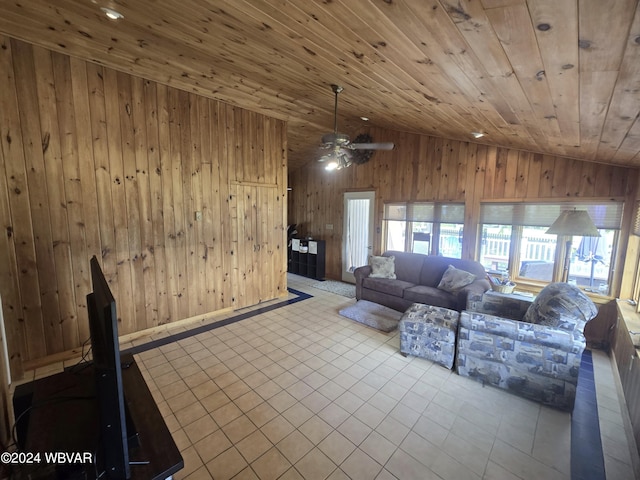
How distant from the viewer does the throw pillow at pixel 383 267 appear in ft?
15.6

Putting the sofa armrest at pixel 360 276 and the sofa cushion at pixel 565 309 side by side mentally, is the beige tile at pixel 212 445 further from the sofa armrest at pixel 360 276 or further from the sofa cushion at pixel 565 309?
the sofa armrest at pixel 360 276

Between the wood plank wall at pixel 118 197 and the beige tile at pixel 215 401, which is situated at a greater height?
the wood plank wall at pixel 118 197

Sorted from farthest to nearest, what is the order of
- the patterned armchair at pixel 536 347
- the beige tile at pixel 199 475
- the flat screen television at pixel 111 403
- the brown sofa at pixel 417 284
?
1. the brown sofa at pixel 417 284
2. the patterned armchair at pixel 536 347
3. the beige tile at pixel 199 475
4. the flat screen television at pixel 111 403

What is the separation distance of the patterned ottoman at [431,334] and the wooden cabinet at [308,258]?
352 cm

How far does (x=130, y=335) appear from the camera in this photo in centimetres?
338

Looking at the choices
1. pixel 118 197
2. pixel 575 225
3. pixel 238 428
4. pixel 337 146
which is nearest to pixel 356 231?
pixel 337 146

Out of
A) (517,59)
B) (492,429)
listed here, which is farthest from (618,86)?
(492,429)

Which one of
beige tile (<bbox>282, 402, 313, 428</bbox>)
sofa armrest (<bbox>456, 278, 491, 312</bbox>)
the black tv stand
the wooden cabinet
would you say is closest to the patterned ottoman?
sofa armrest (<bbox>456, 278, 491, 312</bbox>)

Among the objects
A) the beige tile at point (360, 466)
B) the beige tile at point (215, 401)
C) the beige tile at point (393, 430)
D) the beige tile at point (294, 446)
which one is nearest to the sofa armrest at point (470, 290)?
the beige tile at point (393, 430)

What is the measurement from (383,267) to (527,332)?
101 inches

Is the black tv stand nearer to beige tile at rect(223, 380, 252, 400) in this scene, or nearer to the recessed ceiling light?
beige tile at rect(223, 380, 252, 400)

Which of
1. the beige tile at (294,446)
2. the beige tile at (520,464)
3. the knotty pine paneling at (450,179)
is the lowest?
the beige tile at (294,446)

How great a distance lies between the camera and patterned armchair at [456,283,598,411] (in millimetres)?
2271

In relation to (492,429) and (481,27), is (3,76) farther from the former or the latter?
(492,429)
